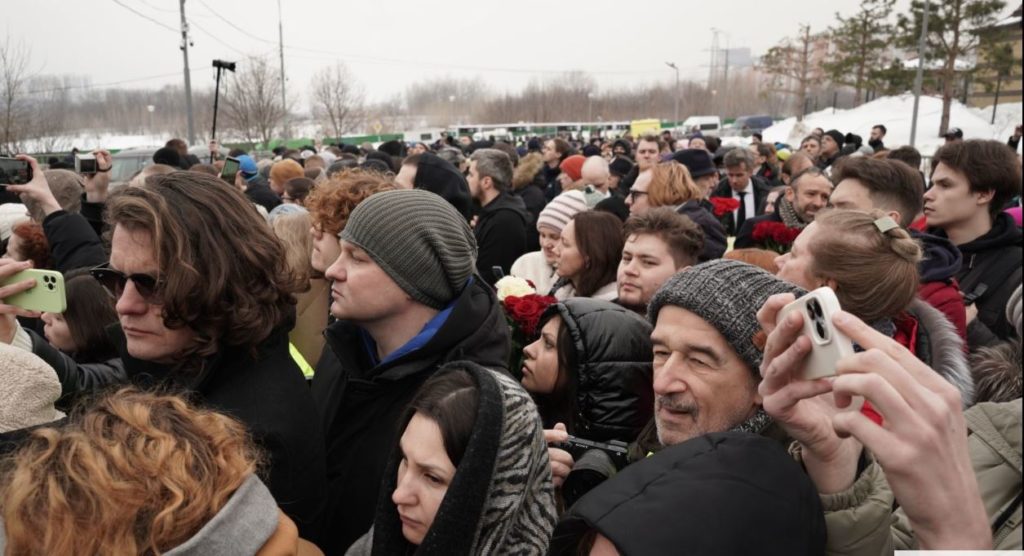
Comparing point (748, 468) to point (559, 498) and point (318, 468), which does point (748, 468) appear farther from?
point (318, 468)

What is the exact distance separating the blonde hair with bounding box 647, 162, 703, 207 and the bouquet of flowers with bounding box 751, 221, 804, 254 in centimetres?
145

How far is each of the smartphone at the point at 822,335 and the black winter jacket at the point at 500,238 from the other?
4.55 metres

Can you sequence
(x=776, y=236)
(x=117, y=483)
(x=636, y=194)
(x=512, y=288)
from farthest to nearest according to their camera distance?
(x=636, y=194) → (x=776, y=236) → (x=512, y=288) → (x=117, y=483)

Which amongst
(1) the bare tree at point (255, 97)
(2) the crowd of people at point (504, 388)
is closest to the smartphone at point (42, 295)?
(2) the crowd of people at point (504, 388)

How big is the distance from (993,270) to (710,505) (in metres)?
3.36

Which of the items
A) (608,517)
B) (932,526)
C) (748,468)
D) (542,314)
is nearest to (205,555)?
(608,517)

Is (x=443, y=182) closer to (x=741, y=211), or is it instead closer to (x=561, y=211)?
(x=561, y=211)

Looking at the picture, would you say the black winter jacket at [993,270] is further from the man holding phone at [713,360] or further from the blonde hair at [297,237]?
the blonde hair at [297,237]

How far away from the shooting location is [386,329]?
2.63m

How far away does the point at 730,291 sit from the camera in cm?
198

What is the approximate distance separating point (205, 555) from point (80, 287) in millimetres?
2190

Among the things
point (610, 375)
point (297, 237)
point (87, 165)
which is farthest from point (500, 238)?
point (610, 375)

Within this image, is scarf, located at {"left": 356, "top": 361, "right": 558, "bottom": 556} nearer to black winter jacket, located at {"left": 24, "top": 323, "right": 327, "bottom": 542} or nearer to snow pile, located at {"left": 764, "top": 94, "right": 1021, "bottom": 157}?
black winter jacket, located at {"left": 24, "top": 323, "right": 327, "bottom": 542}

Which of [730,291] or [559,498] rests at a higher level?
[730,291]
